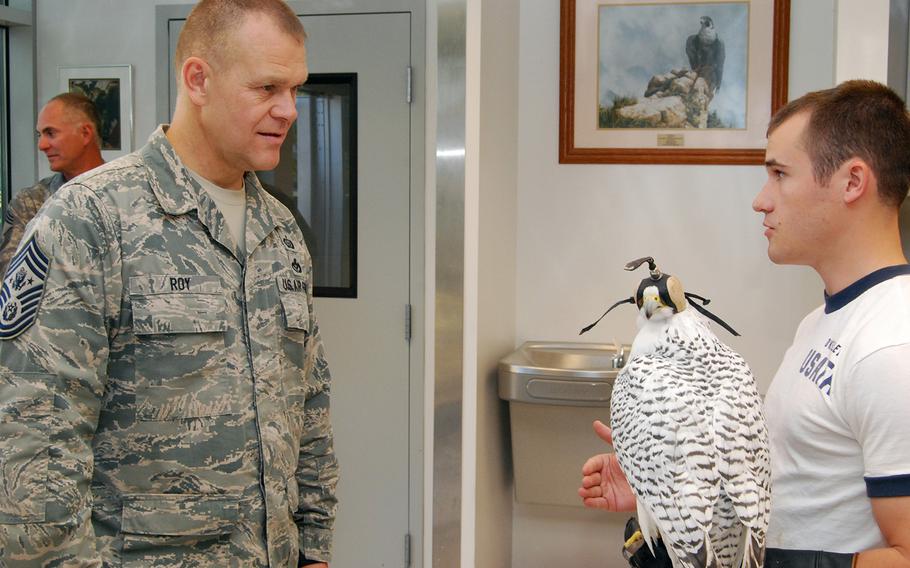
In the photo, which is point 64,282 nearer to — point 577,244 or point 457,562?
point 457,562

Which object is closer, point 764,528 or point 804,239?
point 764,528

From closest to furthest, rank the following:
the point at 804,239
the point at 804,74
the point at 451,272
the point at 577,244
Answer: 1. the point at 804,239
2. the point at 451,272
3. the point at 804,74
4. the point at 577,244

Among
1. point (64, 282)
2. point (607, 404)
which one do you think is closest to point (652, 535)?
point (64, 282)

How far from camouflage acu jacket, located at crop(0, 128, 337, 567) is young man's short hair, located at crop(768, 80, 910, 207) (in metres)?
0.88

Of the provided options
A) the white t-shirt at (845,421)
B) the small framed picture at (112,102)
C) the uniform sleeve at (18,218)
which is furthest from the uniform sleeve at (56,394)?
the small framed picture at (112,102)

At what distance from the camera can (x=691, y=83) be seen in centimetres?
279

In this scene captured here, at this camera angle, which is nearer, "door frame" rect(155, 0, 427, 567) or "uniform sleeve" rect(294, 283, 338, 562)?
"uniform sleeve" rect(294, 283, 338, 562)

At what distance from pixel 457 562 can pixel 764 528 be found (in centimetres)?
144

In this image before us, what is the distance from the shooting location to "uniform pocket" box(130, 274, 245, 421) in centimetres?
127

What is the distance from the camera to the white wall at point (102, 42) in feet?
10.3

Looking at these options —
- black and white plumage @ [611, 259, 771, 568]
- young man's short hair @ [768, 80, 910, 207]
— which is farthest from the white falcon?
young man's short hair @ [768, 80, 910, 207]

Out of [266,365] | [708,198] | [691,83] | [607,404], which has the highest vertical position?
[691,83]

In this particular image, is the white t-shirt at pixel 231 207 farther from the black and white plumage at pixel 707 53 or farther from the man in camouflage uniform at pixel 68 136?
the black and white plumage at pixel 707 53

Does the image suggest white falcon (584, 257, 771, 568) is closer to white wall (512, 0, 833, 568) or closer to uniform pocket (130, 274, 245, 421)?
uniform pocket (130, 274, 245, 421)
